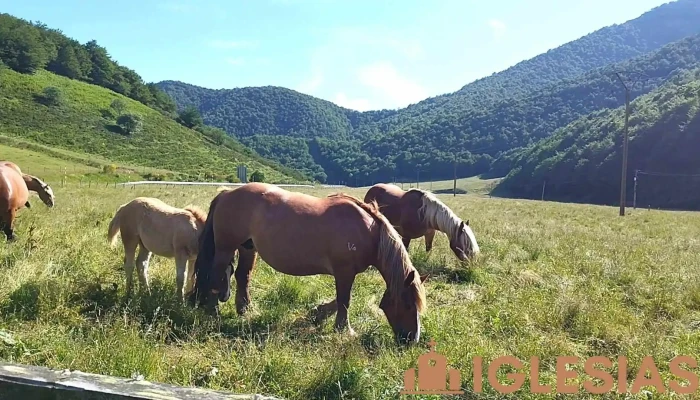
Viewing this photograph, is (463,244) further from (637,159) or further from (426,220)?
(637,159)

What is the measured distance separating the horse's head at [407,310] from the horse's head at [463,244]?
12.9 feet

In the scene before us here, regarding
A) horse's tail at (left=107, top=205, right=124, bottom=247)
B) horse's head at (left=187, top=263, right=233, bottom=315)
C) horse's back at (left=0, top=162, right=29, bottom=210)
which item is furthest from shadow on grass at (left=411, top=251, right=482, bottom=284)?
horse's back at (left=0, top=162, right=29, bottom=210)

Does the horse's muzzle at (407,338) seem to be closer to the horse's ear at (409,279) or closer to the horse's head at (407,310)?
the horse's head at (407,310)

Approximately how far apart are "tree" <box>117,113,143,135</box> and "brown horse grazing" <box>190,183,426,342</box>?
65195 mm

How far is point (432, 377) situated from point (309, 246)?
2.07 meters

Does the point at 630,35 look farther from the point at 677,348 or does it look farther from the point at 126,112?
the point at 677,348

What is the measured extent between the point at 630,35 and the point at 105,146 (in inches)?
7407

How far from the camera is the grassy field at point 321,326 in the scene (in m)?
3.75

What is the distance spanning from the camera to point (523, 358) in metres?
4.32

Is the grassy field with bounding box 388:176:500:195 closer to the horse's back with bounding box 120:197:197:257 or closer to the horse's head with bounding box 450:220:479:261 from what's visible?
the horse's head with bounding box 450:220:479:261

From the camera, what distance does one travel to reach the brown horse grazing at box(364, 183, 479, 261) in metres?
8.85

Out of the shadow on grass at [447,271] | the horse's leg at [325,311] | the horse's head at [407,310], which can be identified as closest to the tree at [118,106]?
the shadow on grass at [447,271]

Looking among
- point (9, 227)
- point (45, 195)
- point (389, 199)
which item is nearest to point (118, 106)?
point (45, 195)

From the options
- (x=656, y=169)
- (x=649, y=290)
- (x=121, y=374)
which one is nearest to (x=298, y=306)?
(x=121, y=374)
